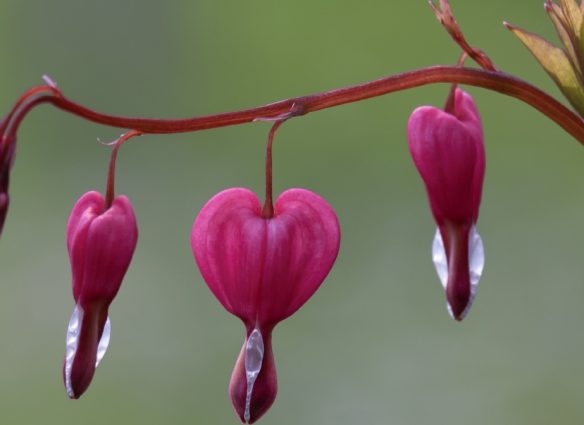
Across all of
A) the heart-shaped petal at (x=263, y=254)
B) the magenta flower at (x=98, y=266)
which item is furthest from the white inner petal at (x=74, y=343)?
the heart-shaped petal at (x=263, y=254)

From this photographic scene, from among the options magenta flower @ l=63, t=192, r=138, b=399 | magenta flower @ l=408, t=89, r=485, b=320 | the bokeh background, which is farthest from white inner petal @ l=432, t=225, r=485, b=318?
the bokeh background

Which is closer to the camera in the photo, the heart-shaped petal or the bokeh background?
the heart-shaped petal

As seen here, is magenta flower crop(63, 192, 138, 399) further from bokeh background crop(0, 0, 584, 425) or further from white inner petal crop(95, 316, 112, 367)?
bokeh background crop(0, 0, 584, 425)

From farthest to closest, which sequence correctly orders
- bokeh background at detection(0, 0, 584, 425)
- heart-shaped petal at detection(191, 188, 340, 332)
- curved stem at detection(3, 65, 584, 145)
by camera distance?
bokeh background at detection(0, 0, 584, 425)
heart-shaped petal at detection(191, 188, 340, 332)
curved stem at detection(3, 65, 584, 145)

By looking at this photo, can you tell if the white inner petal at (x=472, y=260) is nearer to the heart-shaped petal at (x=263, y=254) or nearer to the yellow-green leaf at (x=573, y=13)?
the heart-shaped petal at (x=263, y=254)

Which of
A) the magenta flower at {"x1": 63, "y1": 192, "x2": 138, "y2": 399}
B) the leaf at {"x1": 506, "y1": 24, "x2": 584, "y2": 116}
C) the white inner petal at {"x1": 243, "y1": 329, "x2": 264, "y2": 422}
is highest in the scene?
the leaf at {"x1": 506, "y1": 24, "x2": 584, "y2": 116}

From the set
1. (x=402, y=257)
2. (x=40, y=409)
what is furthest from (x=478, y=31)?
(x=40, y=409)

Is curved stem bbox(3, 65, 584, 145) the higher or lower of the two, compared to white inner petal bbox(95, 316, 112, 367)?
higher

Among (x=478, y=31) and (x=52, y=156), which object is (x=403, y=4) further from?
(x=52, y=156)
